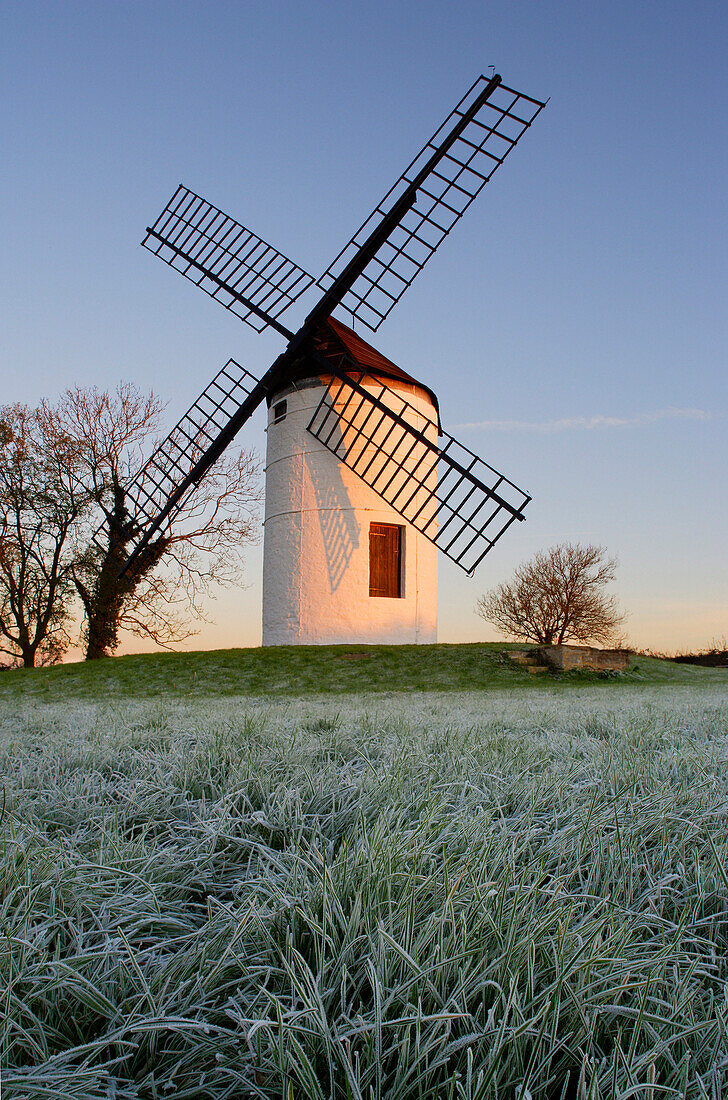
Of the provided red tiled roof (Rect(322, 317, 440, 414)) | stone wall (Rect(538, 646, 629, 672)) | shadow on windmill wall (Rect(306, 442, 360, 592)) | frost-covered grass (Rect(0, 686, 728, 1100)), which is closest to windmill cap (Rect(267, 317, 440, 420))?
red tiled roof (Rect(322, 317, 440, 414))

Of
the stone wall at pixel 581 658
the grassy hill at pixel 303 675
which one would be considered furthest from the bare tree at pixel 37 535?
the stone wall at pixel 581 658

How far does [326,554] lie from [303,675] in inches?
142

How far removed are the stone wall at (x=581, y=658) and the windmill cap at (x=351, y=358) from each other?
6.93 meters

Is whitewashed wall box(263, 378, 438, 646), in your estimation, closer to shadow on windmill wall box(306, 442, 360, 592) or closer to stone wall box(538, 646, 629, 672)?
shadow on windmill wall box(306, 442, 360, 592)

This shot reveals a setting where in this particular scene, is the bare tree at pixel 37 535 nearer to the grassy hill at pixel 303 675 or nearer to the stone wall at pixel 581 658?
the grassy hill at pixel 303 675

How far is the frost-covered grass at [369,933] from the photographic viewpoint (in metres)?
1.08

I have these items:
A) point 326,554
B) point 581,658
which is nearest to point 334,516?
point 326,554

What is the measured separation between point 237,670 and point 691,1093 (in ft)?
42.4

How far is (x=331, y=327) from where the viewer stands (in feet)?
52.7

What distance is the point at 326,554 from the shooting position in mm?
15641

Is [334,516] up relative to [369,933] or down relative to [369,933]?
up

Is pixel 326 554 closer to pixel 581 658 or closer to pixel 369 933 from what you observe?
pixel 581 658

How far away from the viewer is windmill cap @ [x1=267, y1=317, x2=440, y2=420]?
615 inches

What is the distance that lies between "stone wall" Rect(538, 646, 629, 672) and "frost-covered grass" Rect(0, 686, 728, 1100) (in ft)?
39.5
